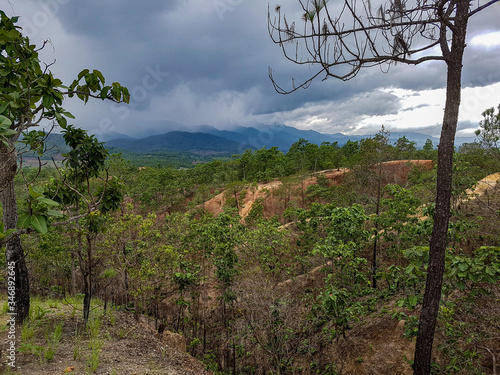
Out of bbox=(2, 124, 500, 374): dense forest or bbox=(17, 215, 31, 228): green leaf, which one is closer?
bbox=(17, 215, 31, 228): green leaf

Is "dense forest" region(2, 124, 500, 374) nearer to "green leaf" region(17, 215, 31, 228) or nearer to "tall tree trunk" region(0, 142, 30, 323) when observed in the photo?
"green leaf" region(17, 215, 31, 228)

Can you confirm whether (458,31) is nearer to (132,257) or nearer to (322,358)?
(132,257)

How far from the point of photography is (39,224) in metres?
2.05

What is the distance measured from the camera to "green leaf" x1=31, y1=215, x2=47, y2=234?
6.64 feet

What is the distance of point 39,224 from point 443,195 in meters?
5.62

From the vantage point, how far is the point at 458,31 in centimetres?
404

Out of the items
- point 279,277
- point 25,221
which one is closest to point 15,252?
point 25,221

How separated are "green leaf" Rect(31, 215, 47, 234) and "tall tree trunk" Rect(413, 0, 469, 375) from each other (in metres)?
5.48

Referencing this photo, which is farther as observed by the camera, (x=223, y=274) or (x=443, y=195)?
(x=223, y=274)

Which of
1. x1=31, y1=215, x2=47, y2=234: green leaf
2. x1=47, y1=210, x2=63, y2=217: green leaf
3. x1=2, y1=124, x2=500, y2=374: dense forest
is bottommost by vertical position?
x1=2, y1=124, x2=500, y2=374: dense forest

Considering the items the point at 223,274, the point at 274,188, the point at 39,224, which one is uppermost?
the point at 39,224

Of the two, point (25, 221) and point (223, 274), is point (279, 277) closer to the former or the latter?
point (223, 274)

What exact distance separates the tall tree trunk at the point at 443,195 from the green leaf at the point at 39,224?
5.48m

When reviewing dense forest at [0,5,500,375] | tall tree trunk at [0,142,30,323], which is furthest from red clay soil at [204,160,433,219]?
tall tree trunk at [0,142,30,323]
